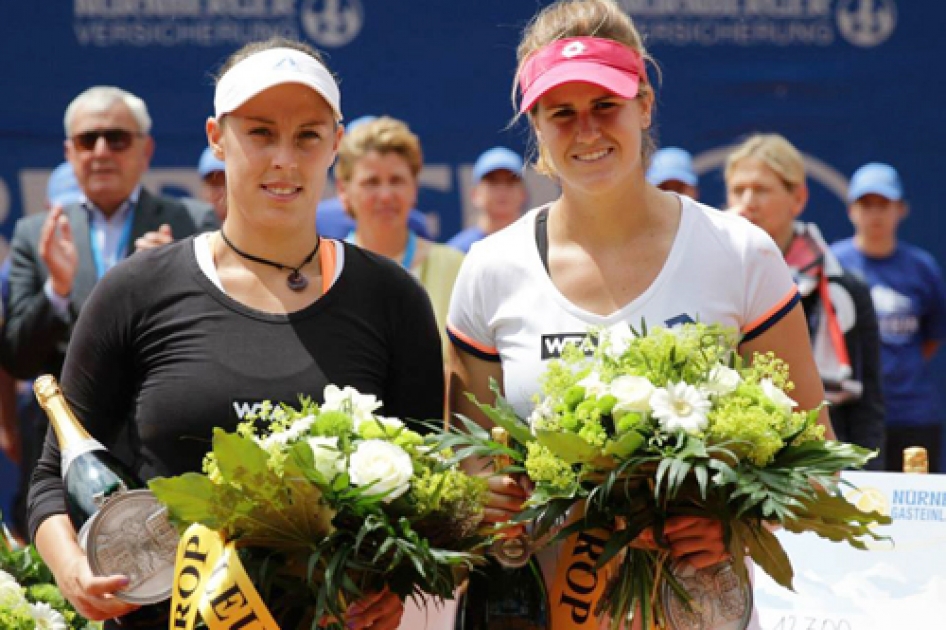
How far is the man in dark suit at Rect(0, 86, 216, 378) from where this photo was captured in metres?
6.28

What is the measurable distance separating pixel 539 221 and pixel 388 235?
2.94 meters

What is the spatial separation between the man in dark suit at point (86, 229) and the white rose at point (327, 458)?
3.43 metres

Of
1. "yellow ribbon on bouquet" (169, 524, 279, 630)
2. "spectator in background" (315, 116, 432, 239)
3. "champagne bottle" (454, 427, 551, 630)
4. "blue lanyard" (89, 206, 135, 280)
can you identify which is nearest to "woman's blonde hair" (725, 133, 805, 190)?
"spectator in background" (315, 116, 432, 239)

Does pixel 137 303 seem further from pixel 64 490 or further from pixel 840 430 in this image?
pixel 840 430

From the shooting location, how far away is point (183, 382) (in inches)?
127

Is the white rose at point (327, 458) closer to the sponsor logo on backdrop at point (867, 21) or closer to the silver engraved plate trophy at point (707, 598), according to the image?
the silver engraved plate trophy at point (707, 598)

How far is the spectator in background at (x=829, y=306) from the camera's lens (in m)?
6.57

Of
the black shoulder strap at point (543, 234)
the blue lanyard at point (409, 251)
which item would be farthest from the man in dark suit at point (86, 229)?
the black shoulder strap at point (543, 234)

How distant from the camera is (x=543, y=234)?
3617 millimetres

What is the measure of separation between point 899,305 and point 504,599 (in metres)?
5.26

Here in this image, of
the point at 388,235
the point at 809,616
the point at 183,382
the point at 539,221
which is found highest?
the point at 388,235

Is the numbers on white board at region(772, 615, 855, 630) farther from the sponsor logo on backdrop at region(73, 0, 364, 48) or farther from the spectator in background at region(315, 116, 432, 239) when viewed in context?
the sponsor logo on backdrop at region(73, 0, 364, 48)

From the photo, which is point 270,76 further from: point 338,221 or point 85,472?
point 338,221

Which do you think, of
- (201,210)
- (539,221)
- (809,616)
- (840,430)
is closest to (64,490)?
(539,221)
